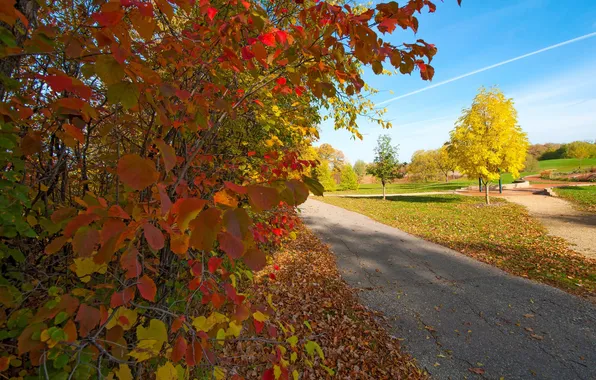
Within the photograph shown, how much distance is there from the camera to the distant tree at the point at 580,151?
1870 inches

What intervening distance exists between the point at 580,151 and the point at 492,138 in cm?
5218

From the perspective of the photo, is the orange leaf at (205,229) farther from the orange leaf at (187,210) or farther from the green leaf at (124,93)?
the green leaf at (124,93)

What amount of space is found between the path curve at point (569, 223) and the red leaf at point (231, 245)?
32.0 ft

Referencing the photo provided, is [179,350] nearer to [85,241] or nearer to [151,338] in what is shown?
[151,338]

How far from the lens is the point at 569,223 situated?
10461 millimetres

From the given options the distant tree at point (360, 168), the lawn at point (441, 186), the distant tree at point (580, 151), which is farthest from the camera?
the distant tree at point (360, 168)

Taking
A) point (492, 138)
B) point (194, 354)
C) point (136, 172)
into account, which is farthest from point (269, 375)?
point (492, 138)

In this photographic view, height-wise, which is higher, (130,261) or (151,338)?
(130,261)

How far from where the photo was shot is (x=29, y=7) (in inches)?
55.2

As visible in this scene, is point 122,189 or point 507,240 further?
point 507,240

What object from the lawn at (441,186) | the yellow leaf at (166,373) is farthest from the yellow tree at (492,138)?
the yellow leaf at (166,373)

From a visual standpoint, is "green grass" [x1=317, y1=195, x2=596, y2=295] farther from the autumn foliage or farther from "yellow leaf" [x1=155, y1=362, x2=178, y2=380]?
"yellow leaf" [x1=155, y1=362, x2=178, y2=380]

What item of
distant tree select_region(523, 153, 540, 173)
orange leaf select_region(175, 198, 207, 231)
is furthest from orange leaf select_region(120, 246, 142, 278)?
distant tree select_region(523, 153, 540, 173)

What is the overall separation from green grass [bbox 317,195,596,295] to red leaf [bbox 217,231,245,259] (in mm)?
7077
